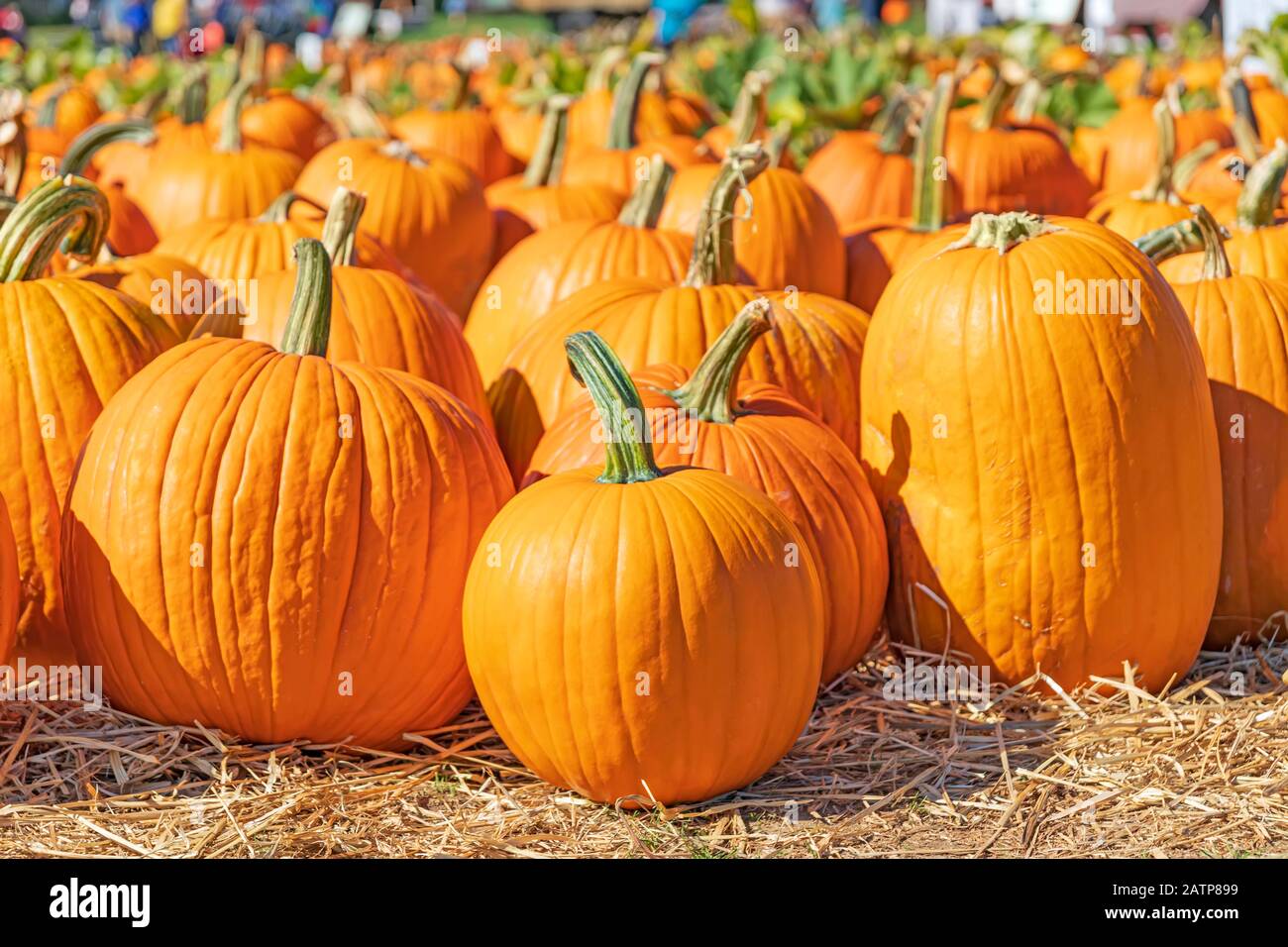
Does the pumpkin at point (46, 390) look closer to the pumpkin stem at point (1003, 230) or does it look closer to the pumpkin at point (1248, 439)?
the pumpkin stem at point (1003, 230)

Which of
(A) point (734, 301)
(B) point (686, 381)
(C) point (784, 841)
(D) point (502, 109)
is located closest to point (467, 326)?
(A) point (734, 301)

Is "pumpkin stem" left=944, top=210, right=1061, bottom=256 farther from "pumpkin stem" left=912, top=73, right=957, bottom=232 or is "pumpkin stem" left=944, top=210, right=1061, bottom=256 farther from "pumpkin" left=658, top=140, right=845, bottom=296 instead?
"pumpkin stem" left=912, top=73, right=957, bottom=232

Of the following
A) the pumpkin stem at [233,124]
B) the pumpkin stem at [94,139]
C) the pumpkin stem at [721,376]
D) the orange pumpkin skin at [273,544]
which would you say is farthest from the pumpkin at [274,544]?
the pumpkin stem at [233,124]

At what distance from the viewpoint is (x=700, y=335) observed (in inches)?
146

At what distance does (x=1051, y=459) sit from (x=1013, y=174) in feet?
9.73

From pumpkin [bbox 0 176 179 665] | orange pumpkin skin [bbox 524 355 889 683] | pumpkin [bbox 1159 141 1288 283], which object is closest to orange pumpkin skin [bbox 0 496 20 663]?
pumpkin [bbox 0 176 179 665]

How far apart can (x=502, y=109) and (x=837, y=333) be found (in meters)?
5.65

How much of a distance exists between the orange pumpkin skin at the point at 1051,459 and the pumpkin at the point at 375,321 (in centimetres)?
107

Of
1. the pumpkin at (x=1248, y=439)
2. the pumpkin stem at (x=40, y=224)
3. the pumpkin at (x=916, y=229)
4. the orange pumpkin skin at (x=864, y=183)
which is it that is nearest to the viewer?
the pumpkin stem at (x=40, y=224)

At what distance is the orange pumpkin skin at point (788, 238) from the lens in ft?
15.2

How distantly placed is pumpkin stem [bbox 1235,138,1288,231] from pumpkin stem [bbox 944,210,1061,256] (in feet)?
3.22

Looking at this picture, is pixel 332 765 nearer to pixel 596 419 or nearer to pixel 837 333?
pixel 596 419

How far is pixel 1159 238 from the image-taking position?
364cm

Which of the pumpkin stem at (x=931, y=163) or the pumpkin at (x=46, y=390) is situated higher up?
the pumpkin stem at (x=931, y=163)
